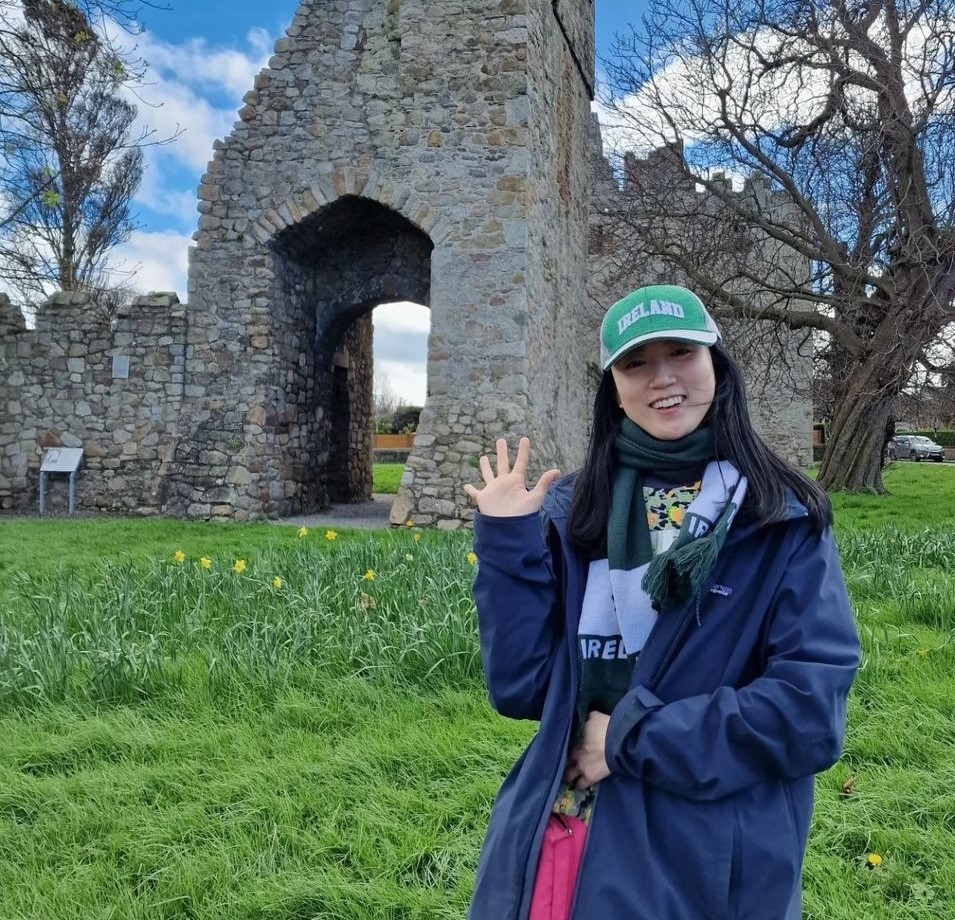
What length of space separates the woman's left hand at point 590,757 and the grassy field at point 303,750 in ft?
3.19

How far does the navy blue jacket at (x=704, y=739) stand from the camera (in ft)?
3.64

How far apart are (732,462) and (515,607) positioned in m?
0.42

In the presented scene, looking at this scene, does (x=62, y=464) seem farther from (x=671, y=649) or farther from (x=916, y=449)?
(x=916, y=449)

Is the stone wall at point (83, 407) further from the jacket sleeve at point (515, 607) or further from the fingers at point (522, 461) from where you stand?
the jacket sleeve at point (515, 607)

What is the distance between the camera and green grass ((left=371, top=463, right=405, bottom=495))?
50.1ft

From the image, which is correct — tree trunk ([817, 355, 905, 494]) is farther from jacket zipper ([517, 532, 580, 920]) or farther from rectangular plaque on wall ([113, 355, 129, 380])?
jacket zipper ([517, 532, 580, 920])

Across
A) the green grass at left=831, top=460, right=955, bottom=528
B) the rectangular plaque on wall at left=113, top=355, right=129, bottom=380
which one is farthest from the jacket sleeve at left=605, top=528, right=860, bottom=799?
the rectangular plaque on wall at left=113, top=355, right=129, bottom=380

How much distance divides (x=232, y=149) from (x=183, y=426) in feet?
10.4

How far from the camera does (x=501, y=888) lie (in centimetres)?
119

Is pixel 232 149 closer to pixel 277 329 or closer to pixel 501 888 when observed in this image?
pixel 277 329

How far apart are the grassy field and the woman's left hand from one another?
97cm

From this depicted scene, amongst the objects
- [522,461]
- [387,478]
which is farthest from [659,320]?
[387,478]

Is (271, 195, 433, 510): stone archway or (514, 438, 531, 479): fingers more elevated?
(271, 195, 433, 510): stone archway

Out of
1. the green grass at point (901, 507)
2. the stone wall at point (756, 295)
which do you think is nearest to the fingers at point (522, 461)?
the green grass at point (901, 507)
